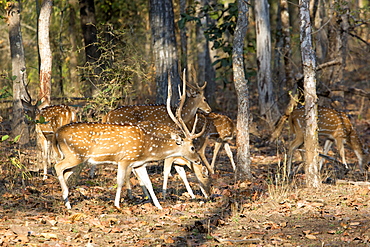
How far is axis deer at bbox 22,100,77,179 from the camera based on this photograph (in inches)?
427

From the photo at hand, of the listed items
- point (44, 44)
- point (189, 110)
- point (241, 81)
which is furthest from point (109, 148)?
point (189, 110)

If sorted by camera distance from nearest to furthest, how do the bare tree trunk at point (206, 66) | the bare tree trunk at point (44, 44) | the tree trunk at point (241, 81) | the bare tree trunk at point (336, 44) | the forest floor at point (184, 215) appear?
1. the forest floor at point (184, 215)
2. the tree trunk at point (241, 81)
3. the bare tree trunk at point (44, 44)
4. the bare tree trunk at point (336, 44)
5. the bare tree trunk at point (206, 66)

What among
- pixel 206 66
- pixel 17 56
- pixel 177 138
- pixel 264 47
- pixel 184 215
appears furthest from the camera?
pixel 206 66

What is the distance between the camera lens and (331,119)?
12.7 meters

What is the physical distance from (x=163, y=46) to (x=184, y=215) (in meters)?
5.32

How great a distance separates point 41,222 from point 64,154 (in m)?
1.44

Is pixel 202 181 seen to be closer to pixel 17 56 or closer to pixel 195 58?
pixel 17 56

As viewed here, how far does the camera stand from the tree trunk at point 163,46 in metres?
12.1

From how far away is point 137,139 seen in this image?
28.0ft

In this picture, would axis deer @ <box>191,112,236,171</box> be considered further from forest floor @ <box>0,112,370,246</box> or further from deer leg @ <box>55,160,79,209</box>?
A: deer leg @ <box>55,160,79,209</box>

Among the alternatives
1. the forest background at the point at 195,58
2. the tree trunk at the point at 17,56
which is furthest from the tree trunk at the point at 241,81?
the tree trunk at the point at 17,56

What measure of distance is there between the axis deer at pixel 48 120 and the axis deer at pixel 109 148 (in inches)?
97.0

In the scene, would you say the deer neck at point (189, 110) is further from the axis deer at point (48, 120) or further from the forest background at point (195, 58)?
the axis deer at point (48, 120)

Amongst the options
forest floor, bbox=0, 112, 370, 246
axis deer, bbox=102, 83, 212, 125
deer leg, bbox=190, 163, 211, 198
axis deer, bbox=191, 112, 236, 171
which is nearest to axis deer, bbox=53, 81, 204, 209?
forest floor, bbox=0, 112, 370, 246
